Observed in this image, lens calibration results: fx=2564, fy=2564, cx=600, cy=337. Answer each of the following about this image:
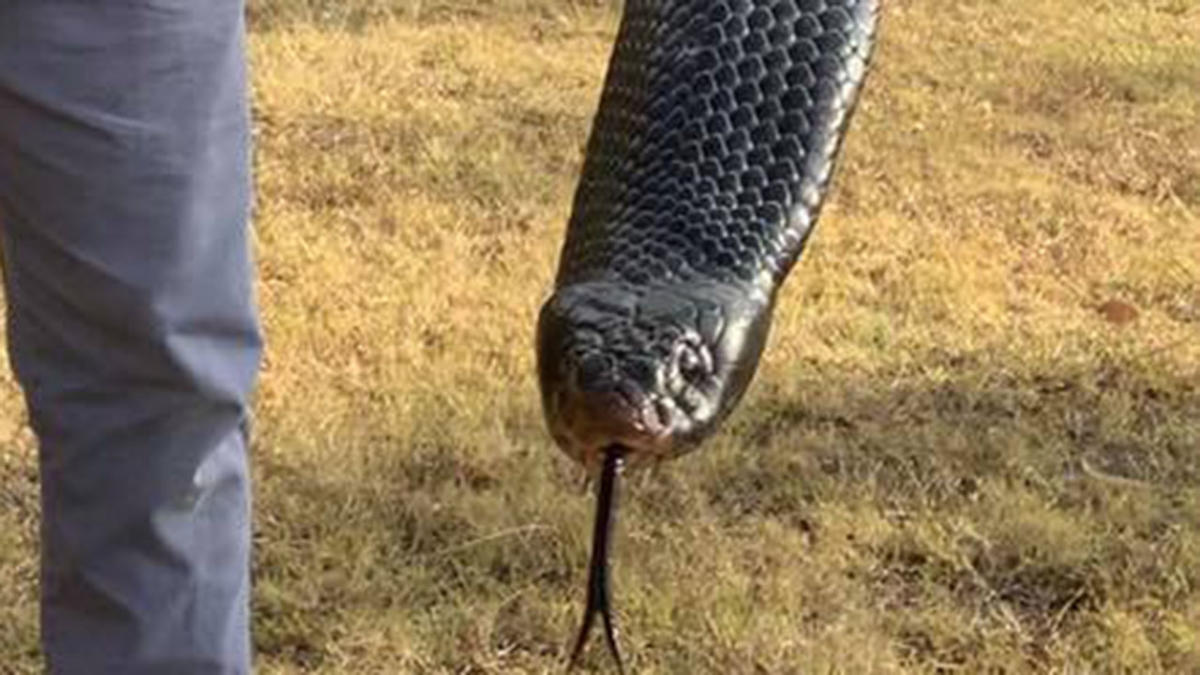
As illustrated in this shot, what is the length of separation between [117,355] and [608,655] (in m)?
1.58

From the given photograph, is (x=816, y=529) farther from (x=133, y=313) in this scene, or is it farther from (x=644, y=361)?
(x=644, y=361)

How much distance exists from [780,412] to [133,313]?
8.61ft

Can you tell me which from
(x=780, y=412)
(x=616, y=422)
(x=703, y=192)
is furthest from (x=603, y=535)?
(x=780, y=412)

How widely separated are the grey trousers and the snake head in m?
0.41

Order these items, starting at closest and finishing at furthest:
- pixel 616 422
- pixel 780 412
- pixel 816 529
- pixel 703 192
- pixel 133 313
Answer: pixel 616 422 → pixel 703 192 → pixel 133 313 → pixel 816 529 → pixel 780 412

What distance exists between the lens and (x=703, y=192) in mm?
1772

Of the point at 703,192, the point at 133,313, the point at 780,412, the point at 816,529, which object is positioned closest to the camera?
the point at 703,192

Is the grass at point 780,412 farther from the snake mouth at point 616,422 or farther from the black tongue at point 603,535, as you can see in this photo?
the snake mouth at point 616,422

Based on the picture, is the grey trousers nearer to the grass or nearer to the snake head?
the snake head

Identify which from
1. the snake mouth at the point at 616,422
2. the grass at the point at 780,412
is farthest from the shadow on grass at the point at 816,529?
the snake mouth at the point at 616,422

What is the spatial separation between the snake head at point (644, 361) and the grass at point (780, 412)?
70.9 inches

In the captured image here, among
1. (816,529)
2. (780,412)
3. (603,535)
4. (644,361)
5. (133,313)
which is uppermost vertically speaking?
(644,361)

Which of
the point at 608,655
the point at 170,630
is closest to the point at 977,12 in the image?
the point at 608,655

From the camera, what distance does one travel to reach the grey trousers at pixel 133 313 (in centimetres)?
204
